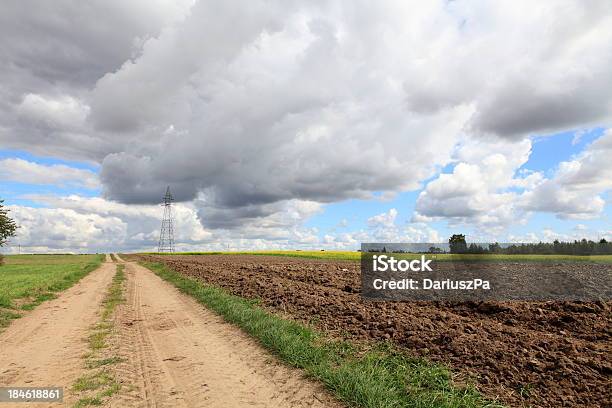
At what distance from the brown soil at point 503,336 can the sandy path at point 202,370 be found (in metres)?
2.48

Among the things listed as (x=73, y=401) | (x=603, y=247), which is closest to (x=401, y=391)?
(x=73, y=401)

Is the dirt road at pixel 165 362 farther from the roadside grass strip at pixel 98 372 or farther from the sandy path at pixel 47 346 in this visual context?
the roadside grass strip at pixel 98 372

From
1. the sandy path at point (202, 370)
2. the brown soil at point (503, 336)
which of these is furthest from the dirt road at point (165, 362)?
the brown soil at point (503, 336)

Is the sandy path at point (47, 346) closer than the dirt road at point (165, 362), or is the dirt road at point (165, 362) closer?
the dirt road at point (165, 362)

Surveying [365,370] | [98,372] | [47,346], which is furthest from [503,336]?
[47,346]

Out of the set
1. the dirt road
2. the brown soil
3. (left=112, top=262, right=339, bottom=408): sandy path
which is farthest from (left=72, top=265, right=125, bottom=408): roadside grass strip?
the brown soil

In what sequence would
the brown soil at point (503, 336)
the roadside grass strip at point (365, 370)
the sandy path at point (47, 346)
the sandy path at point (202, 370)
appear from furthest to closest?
1. the sandy path at point (47, 346)
2. the sandy path at point (202, 370)
3. the brown soil at point (503, 336)
4. the roadside grass strip at point (365, 370)

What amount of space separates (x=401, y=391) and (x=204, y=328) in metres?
6.71

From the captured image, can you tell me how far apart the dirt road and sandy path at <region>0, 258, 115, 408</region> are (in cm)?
2

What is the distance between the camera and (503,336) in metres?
8.67

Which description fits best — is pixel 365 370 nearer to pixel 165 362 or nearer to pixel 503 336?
pixel 503 336

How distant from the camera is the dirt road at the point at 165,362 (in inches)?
251

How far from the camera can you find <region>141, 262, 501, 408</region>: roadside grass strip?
19.4 ft

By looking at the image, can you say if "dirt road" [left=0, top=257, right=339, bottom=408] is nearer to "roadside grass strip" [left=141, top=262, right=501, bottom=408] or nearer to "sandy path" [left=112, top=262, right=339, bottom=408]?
"sandy path" [left=112, top=262, right=339, bottom=408]
